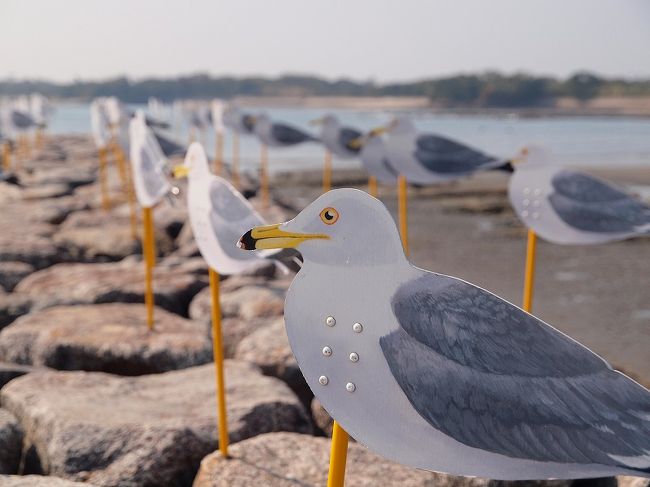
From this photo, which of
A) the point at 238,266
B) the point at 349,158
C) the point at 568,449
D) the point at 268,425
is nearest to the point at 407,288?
the point at 568,449

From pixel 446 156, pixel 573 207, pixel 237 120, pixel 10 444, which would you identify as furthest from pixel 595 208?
pixel 237 120

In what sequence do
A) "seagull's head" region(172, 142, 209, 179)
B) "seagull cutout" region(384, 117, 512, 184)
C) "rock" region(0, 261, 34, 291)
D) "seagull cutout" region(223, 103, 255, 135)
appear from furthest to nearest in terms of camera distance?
"seagull cutout" region(223, 103, 255, 135) → "rock" region(0, 261, 34, 291) → "seagull cutout" region(384, 117, 512, 184) → "seagull's head" region(172, 142, 209, 179)

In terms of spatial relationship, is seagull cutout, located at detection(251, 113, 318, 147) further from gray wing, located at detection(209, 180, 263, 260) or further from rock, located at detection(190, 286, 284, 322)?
gray wing, located at detection(209, 180, 263, 260)

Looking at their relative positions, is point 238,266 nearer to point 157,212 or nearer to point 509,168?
point 509,168

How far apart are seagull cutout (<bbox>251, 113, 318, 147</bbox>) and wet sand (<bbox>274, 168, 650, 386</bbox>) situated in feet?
4.80

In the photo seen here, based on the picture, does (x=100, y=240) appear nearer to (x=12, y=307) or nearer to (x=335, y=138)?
(x=12, y=307)

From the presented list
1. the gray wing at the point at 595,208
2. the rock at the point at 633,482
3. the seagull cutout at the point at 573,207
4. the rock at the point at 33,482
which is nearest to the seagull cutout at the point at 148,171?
the rock at the point at 33,482

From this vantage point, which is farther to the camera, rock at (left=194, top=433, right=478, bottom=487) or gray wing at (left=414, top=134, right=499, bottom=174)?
gray wing at (left=414, top=134, right=499, bottom=174)

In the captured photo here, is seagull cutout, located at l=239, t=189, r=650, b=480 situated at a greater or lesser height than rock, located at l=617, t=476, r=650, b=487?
greater

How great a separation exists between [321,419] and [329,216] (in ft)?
6.97

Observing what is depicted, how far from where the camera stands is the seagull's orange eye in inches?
63.0

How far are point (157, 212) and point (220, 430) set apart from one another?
5522 mm

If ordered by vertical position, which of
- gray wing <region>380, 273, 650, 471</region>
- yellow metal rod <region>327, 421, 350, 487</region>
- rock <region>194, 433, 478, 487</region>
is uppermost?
gray wing <region>380, 273, 650, 471</region>

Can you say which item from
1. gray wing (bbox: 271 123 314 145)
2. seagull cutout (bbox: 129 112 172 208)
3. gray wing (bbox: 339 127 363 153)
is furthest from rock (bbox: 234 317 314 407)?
gray wing (bbox: 271 123 314 145)
